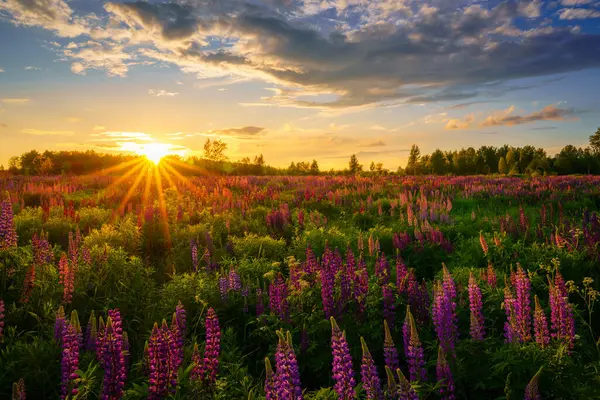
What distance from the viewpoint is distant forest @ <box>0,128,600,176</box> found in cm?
3416

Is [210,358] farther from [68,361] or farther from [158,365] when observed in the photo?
[68,361]

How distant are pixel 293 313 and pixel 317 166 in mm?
55755

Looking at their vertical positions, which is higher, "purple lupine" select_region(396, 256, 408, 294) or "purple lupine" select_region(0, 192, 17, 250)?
"purple lupine" select_region(0, 192, 17, 250)

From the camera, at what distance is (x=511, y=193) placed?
47.3 feet

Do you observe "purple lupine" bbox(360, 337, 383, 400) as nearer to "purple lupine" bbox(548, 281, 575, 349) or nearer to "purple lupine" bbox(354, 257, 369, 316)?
"purple lupine" bbox(354, 257, 369, 316)

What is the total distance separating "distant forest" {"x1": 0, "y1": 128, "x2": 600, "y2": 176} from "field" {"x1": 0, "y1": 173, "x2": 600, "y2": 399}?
67.0 feet

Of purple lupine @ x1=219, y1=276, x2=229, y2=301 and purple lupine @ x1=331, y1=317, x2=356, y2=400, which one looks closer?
purple lupine @ x1=331, y1=317, x2=356, y2=400

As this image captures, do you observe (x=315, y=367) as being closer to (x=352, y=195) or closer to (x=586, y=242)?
(x=586, y=242)

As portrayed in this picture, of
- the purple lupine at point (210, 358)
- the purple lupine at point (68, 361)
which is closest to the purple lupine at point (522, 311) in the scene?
the purple lupine at point (210, 358)

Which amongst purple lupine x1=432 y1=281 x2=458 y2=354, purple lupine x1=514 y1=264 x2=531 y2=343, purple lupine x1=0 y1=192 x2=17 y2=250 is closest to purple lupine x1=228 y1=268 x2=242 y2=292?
purple lupine x1=432 y1=281 x2=458 y2=354

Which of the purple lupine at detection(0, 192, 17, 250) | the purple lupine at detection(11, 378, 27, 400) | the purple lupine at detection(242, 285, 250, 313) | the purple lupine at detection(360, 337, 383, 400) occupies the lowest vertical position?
the purple lupine at detection(242, 285, 250, 313)

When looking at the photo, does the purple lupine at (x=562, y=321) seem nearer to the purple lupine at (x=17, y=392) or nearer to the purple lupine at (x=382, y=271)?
the purple lupine at (x=382, y=271)

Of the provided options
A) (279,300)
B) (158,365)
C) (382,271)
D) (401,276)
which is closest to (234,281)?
(279,300)

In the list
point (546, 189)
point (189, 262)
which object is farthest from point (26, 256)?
point (546, 189)
